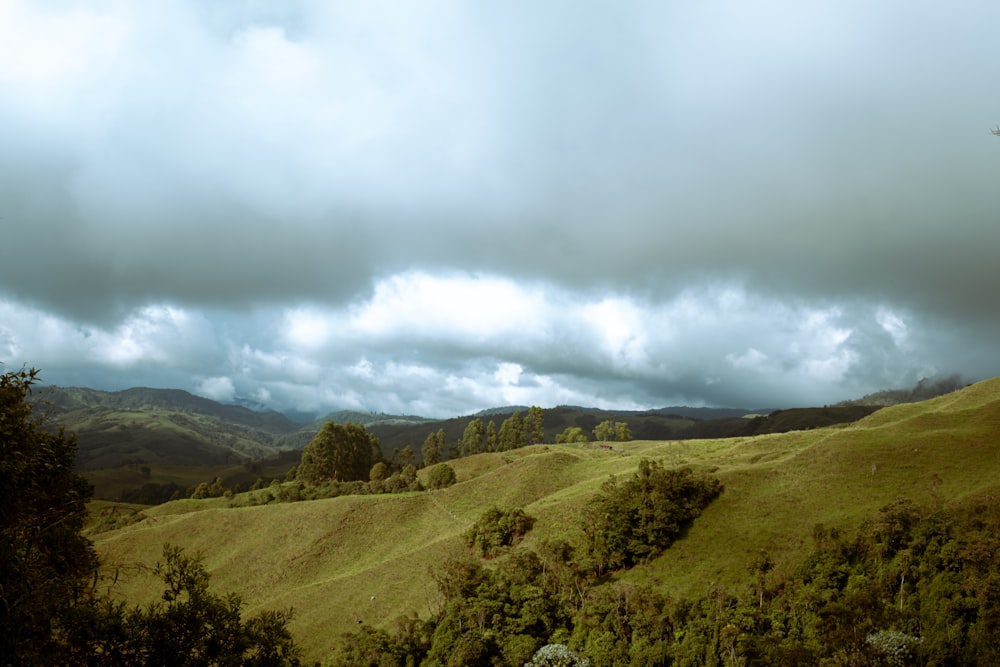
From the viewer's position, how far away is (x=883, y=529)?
133ft

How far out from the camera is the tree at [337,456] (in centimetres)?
13288

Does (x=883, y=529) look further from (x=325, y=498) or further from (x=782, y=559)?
(x=325, y=498)

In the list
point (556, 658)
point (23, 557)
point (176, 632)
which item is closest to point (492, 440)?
point (556, 658)

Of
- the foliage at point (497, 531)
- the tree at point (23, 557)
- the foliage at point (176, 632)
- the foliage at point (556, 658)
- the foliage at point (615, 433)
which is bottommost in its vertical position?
the foliage at point (556, 658)

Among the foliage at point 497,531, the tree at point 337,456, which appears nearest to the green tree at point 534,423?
the tree at point 337,456

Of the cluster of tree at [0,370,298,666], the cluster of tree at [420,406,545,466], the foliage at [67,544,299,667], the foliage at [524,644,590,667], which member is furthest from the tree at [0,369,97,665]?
the cluster of tree at [420,406,545,466]

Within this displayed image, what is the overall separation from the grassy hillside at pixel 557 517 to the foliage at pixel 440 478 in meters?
6.52

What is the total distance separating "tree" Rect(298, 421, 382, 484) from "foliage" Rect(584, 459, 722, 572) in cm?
8883

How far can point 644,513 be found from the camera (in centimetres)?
5703

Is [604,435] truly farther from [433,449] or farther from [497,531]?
[497,531]

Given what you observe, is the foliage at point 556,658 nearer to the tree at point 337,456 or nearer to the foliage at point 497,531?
the foliage at point 497,531

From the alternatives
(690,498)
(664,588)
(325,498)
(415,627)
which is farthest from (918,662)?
(325,498)

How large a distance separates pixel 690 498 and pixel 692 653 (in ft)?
87.4

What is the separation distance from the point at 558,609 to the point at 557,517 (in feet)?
82.6
